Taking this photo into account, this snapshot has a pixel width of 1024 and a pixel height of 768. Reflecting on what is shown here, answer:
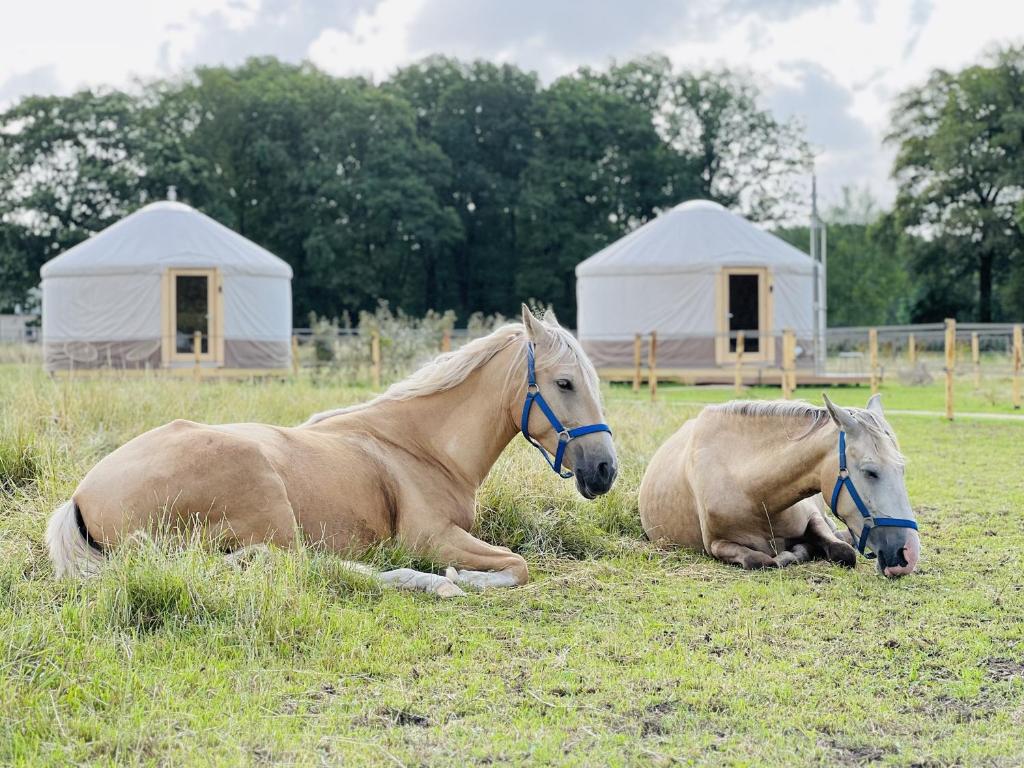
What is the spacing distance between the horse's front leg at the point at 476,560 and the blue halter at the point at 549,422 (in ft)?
1.42

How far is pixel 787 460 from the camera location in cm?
492

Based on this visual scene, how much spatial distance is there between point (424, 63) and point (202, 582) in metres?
41.8

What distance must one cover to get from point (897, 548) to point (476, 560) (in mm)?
1708

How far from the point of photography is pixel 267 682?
10.5ft

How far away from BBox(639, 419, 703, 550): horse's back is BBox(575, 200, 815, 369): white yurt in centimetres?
1445

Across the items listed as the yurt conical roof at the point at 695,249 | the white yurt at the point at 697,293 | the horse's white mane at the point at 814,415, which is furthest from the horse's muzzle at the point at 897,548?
the yurt conical roof at the point at 695,249

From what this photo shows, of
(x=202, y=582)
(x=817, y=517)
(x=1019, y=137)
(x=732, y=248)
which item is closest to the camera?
(x=202, y=582)

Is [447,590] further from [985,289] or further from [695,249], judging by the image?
[985,289]

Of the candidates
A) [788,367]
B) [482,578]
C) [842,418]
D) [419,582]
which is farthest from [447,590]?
[788,367]

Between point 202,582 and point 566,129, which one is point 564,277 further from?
point 202,582

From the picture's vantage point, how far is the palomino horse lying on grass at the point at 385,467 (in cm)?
419

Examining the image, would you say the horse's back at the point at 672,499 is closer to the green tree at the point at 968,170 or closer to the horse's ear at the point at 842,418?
the horse's ear at the point at 842,418

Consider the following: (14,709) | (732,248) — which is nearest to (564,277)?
(732,248)

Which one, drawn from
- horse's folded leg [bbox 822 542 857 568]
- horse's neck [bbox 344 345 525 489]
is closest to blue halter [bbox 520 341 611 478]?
horse's neck [bbox 344 345 525 489]
